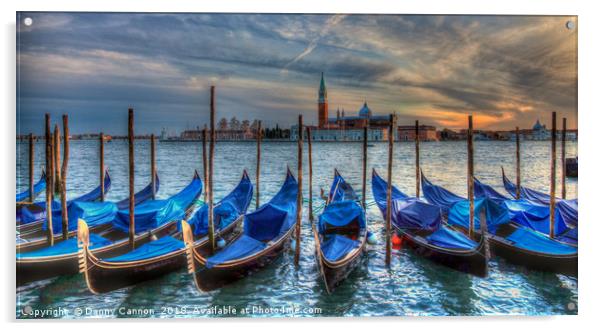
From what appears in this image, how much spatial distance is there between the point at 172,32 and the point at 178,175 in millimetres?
14509

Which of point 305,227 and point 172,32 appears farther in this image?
point 305,227

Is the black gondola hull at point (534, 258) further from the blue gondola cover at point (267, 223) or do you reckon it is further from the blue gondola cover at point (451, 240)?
the blue gondola cover at point (267, 223)

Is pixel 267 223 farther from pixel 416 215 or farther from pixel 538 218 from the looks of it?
pixel 538 218

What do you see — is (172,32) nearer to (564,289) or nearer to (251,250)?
(251,250)

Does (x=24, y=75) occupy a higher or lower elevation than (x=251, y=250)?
higher

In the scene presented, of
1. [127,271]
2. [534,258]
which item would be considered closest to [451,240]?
[534,258]

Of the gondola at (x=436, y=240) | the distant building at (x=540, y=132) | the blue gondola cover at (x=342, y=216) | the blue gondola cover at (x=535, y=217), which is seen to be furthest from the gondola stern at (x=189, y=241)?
the distant building at (x=540, y=132)

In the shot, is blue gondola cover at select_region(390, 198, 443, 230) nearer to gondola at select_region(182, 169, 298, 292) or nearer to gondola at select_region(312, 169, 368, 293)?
gondola at select_region(312, 169, 368, 293)

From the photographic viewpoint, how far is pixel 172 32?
435 centimetres

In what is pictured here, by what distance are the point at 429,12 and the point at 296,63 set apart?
1.77m

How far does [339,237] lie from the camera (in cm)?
501

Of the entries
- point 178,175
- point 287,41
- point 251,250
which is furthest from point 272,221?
point 178,175

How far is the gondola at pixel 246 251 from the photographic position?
14.0 feet
